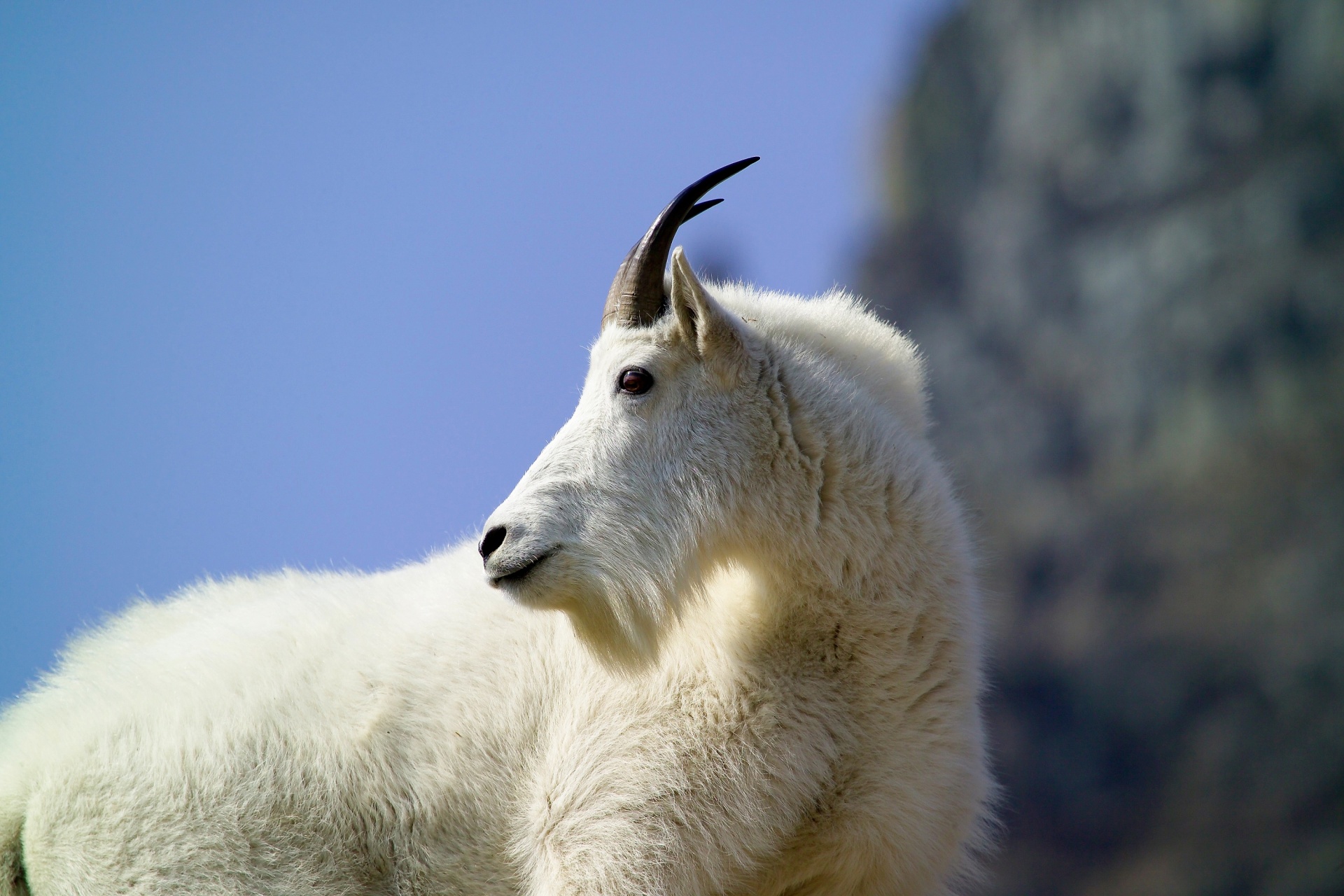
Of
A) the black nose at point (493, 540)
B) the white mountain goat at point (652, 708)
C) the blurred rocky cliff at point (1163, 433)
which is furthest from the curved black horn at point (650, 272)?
the blurred rocky cliff at point (1163, 433)

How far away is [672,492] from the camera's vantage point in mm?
3420

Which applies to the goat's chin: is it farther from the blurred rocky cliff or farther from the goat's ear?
the blurred rocky cliff

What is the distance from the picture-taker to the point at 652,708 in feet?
11.4

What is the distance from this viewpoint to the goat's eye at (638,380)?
3.52 m

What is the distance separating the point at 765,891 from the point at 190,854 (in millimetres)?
1962

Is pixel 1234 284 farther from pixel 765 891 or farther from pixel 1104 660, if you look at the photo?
pixel 765 891

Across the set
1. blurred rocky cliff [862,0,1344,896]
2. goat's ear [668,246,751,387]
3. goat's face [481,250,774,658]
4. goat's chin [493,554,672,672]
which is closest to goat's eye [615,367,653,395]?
goat's face [481,250,774,658]

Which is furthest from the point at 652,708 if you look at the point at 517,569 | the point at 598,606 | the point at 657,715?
the point at 517,569

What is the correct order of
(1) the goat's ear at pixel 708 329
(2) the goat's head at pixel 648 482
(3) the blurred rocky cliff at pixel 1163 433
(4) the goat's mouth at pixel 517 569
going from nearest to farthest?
(4) the goat's mouth at pixel 517 569 < (2) the goat's head at pixel 648 482 < (1) the goat's ear at pixel 708 329 < (3) the blurred rocky cliff at pixel 1163 433

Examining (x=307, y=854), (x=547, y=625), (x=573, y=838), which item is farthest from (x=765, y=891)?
(x=307, y=854)

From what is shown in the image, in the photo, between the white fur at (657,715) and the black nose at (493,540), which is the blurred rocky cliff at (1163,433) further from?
the black nose at (493,540)

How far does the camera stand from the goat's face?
3.33 metres

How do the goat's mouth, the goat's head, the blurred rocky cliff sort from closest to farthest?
the goat's mouth < the goat's head < the blurred rocky cliff

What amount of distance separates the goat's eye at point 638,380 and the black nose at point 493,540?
68 cm
